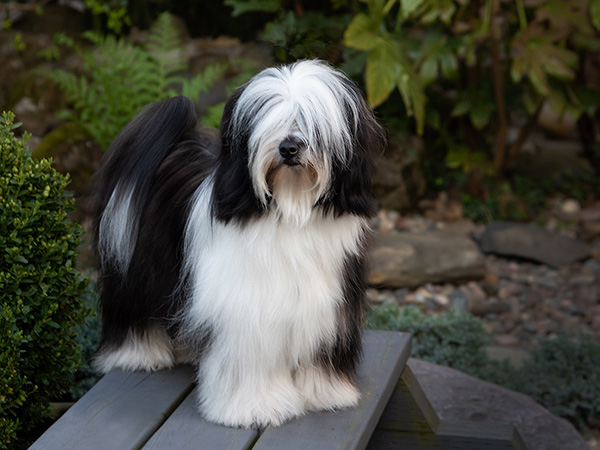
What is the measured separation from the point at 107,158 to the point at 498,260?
3.52 metres

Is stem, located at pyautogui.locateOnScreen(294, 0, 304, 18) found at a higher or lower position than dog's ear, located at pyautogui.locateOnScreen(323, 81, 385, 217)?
lower

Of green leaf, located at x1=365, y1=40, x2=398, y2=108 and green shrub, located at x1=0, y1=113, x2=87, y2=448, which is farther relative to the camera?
green leaf, located at x1=365, y1=40, x2=398, y2=108

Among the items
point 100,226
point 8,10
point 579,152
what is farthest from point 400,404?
point 8,10

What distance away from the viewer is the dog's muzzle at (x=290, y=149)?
2.08m

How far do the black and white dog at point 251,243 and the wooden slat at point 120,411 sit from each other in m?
0.10

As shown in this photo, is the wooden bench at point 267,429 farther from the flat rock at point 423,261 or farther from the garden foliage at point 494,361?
the flat rock at point 423,261

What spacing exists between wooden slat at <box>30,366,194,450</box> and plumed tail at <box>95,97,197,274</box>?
39 cm

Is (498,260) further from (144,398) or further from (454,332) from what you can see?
(144,398)

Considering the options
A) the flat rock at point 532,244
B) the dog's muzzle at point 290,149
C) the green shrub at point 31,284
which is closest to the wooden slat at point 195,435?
the green shrub at point 31,284

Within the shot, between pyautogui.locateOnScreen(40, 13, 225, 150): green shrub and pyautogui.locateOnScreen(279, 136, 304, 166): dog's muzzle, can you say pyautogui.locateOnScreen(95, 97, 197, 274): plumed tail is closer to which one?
pyautogui.locateOnScreen(279, 136, 304, 166): dog's muzzle

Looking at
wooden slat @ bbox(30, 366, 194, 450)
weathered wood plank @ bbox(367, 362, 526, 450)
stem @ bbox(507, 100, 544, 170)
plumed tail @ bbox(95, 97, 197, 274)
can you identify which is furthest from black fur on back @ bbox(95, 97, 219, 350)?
stem @ bbox(507, 100, 544, 170)

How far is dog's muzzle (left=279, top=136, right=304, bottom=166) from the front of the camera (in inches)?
82.0

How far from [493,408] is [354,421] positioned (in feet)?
4.29

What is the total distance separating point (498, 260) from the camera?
567 cm
